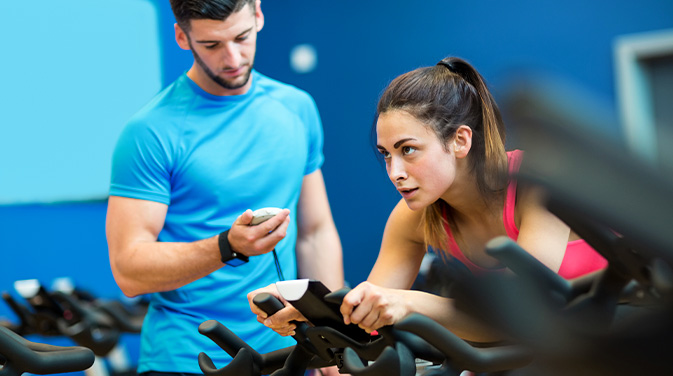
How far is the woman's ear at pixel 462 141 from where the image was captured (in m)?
1.64

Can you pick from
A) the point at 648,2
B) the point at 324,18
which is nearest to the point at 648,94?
the point at 648,2

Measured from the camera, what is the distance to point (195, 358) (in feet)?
5.98

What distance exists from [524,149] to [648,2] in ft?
15.3

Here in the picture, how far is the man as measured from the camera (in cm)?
183

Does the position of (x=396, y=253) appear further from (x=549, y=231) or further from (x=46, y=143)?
(x=46, y=143)

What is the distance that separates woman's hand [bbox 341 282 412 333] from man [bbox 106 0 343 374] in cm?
53

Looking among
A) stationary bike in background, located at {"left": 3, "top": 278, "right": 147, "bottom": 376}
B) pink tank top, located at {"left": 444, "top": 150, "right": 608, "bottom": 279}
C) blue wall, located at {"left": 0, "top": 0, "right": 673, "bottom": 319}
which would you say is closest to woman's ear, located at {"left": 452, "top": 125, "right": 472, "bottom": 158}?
pink tank top, located at {"left": 444, "top": 150, "right": 608, "bottom": 279}

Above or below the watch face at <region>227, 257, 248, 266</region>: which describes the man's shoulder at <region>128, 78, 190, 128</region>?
above

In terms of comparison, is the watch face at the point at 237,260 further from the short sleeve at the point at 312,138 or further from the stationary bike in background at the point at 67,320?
the stationary bike in background at the point at 67,320

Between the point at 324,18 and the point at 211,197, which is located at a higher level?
the point at 324,18

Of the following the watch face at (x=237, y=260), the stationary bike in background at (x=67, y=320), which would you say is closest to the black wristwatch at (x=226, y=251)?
the watch face at (x=237, y=260)

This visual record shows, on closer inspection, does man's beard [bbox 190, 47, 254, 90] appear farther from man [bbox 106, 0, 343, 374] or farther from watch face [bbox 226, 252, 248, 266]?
watch face [bbox 226, 252, 248, 266]

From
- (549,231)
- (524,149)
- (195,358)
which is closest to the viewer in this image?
(524,149)

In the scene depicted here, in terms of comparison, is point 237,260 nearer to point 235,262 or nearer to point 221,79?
point 235,262
